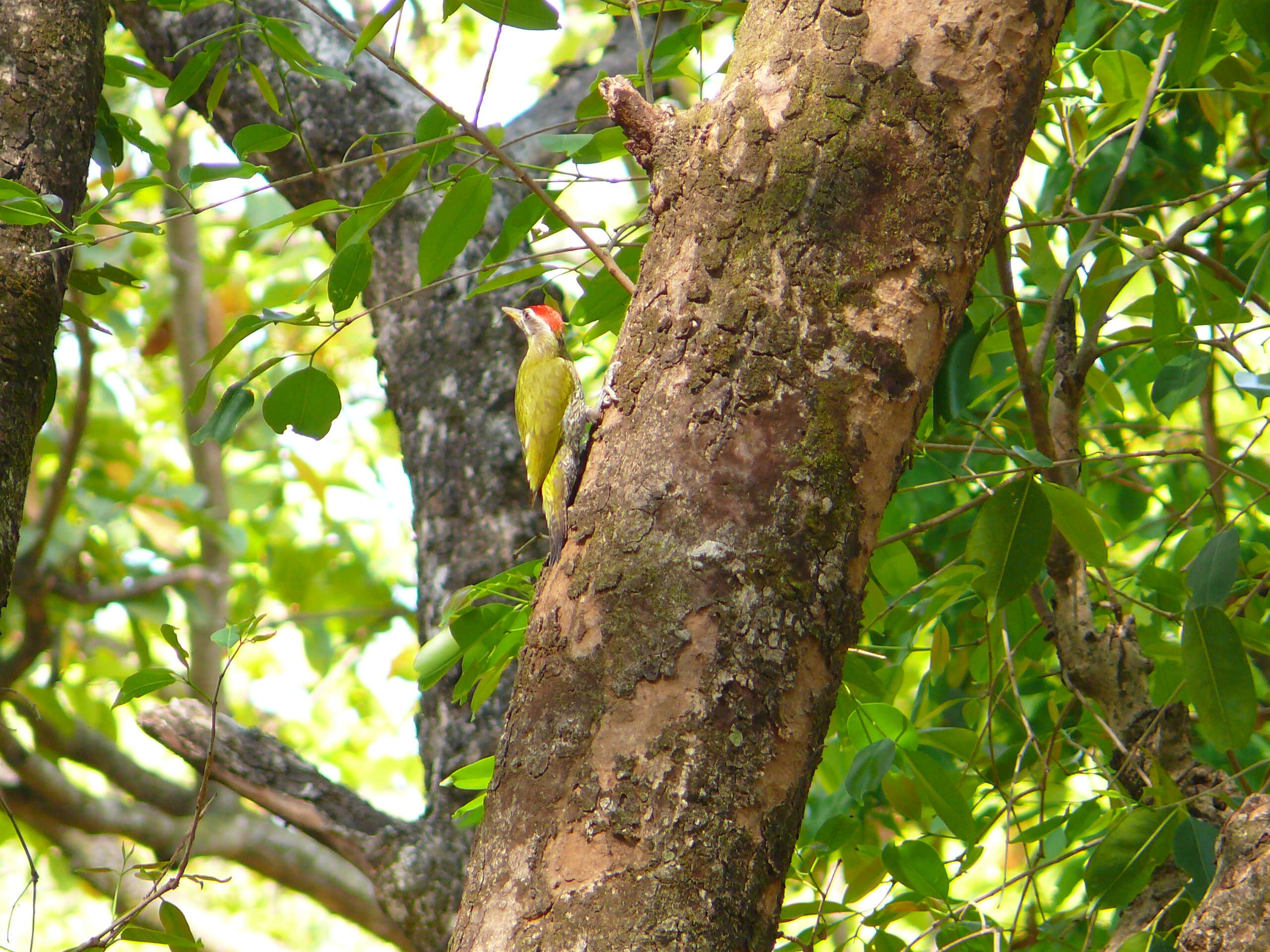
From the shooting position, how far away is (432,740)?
9.57 ft

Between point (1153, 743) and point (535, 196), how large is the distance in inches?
62.7

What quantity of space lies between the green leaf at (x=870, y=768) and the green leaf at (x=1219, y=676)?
502 millimetres

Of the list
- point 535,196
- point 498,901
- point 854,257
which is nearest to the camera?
point 498,901

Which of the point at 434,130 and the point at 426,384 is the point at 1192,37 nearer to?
the point at 434,130

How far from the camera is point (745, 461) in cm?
123

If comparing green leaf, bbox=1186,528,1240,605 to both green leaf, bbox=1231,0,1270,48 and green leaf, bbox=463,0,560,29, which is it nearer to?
green leaf, bbox=1231,0,1270,48

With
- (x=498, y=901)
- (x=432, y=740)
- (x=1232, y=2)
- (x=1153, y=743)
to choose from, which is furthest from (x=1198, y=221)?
(x=432, y=740)

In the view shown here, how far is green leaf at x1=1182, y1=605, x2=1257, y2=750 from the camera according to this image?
5.39ft

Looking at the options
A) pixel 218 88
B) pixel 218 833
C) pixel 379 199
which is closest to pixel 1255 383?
pixel 379 199

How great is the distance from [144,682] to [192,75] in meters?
1.18

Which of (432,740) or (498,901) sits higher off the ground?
(432,740)

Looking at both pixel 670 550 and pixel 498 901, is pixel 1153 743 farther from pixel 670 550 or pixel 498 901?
pixel 498 901

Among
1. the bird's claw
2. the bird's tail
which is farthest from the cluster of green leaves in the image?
the bird's tail

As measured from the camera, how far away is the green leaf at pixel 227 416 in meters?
1.87
